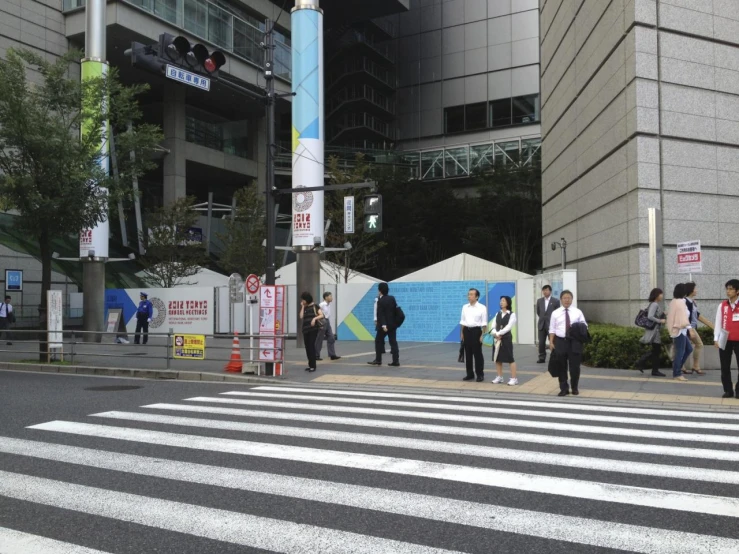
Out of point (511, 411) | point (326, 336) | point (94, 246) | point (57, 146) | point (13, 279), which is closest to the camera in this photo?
point (511, 411)

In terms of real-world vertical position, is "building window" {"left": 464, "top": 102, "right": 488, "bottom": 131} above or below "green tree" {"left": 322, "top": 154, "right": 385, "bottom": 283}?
above

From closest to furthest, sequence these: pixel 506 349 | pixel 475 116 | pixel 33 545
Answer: pixel 33 545, pixel 506 349, pixel 475 116

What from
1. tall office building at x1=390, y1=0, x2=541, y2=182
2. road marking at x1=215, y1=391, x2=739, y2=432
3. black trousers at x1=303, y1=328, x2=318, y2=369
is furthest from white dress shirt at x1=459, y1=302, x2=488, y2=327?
tall office building at x1=390, y1=0, x2=541, y2=182

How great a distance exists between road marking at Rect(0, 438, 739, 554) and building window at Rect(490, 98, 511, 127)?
163 ft

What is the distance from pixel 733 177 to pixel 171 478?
15028 millimetres

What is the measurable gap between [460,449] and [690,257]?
27.7 feet

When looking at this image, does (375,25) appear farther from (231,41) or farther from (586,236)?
(586,236)

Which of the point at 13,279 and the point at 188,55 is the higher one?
the point at 188,55

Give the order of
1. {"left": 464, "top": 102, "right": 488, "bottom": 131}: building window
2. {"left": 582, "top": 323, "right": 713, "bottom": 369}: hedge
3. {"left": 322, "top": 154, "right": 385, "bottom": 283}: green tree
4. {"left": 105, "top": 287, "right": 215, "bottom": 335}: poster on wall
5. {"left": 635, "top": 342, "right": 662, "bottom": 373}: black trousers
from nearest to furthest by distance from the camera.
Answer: {"left": 635, "top": 342, "right": 662, "bottom": 373}: black trousers → {"left": 582, "top": 323, "right": 713, "bottom": 369}: hedge → {"left": 105, "top": 287, "right": 215, "bottom": 335}: poster on wall → {"left": 322, "top": 154, "right": 385, "bottom": 283}: green tree → {"left": 464, "top": 102, "right": 488, "bottom": 131}: building window

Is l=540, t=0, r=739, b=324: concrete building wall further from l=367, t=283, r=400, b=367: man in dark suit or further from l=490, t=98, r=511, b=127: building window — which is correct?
l=490, t=98, r=511, b=127: building window

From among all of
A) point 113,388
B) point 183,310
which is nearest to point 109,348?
point 183,310

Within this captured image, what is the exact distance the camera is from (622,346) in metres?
13.9

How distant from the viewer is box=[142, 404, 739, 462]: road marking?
6688 mm

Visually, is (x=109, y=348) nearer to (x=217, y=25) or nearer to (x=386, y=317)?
(x=386, y=317)
